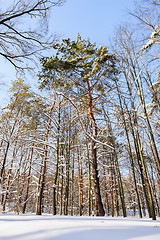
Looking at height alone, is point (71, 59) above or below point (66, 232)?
above

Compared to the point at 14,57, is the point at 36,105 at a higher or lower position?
higher

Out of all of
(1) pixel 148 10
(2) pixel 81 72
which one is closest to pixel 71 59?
(2) pixel 81 72

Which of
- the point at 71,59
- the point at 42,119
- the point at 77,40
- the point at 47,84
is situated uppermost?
the point at 77,40

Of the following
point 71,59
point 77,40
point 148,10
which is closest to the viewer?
point 148,10

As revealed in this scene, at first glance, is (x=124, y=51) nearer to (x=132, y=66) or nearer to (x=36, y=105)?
(x=132, y=66)

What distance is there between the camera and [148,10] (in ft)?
16.0

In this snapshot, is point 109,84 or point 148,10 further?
point 109,84

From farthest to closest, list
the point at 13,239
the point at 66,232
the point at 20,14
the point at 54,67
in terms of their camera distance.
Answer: the point at 54,67
the point at 20,14
the point at 66,232
the point at 13,239

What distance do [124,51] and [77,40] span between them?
10.3ft

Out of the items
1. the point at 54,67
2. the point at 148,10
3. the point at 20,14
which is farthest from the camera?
the point at 54,67

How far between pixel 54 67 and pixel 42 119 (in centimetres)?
343

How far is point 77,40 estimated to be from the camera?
27.0ft

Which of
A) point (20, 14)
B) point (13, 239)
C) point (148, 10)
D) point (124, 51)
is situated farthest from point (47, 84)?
point (13, 239)

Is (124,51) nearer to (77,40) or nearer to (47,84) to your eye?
(77,40)
